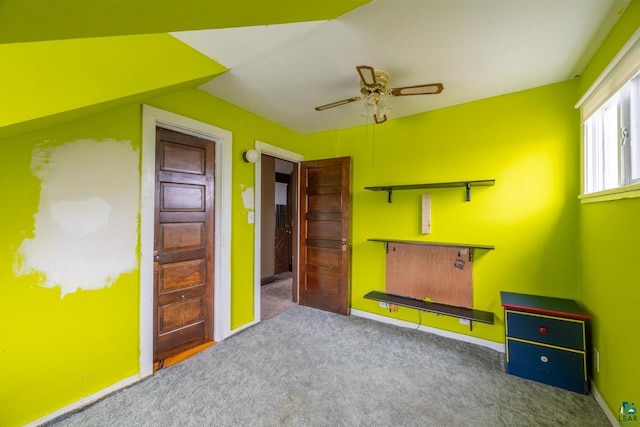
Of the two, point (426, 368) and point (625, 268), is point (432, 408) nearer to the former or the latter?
point (426, 368)

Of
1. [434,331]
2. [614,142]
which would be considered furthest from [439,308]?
[614,142]

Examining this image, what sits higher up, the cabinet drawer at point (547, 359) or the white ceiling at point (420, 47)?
the white ceiling at point (420, 47)

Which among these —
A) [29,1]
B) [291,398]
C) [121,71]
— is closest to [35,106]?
[121,71]

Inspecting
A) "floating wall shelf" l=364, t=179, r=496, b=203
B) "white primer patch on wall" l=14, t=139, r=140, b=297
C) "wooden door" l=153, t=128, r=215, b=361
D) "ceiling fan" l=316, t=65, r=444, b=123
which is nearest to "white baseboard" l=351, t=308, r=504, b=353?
"floating wall shelf" l=364, t=179, r=496, b=203

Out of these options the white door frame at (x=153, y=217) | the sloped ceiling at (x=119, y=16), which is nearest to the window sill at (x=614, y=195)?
the sloped ceiling at (x=119, y=16)

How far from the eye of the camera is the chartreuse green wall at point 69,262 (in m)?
1.47

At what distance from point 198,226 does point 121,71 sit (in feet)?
4.57

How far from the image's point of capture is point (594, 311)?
1.82 meters

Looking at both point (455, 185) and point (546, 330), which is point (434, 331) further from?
point (455, 185)

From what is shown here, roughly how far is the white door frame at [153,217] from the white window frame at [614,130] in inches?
116

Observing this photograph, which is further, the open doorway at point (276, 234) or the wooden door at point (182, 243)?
the open doorway at point (276, 234)

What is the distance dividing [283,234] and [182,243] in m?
3.26

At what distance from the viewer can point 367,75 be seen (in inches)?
69.5

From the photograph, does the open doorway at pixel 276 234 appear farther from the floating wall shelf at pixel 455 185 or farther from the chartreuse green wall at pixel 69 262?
the chartreuse green wall at pixel 69 262
